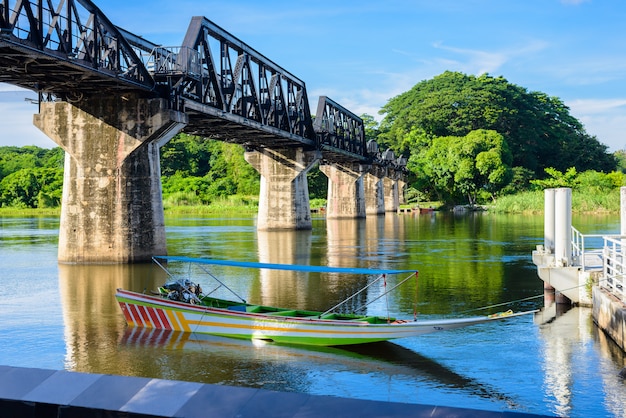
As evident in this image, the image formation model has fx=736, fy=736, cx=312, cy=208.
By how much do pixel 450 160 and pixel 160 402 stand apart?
116682mm

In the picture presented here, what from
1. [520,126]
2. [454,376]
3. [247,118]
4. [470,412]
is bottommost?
[454,376]

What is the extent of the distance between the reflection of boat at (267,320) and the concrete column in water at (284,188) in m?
45.2

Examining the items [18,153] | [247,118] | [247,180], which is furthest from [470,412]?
[18,153]

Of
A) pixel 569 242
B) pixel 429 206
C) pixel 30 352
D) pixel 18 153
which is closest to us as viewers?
pixel 30 352

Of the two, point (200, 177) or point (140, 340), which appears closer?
point (140, 340)

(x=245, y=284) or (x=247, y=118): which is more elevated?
(x=247, y=118)

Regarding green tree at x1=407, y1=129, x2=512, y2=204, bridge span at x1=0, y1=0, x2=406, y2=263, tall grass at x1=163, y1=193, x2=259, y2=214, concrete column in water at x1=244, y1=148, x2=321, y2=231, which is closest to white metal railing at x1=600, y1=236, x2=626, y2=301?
bridge span at x1=0, y1=0, x2=406, y2=263

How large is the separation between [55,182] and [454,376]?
5253 inches

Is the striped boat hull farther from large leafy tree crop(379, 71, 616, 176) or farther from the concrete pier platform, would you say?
large leafy tree crop(379, 71, 616, 176)

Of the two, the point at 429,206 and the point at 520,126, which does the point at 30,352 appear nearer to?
the point at 429,206

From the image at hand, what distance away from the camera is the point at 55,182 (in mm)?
139000

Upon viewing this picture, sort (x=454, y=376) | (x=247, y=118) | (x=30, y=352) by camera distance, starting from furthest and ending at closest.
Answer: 1. (x=247, y=118)
2. (x=30, y=352)
3. (x=454, y=376)

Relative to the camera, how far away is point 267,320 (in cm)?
1897

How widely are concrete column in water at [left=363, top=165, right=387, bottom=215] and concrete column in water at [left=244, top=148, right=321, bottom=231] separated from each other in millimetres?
42506
